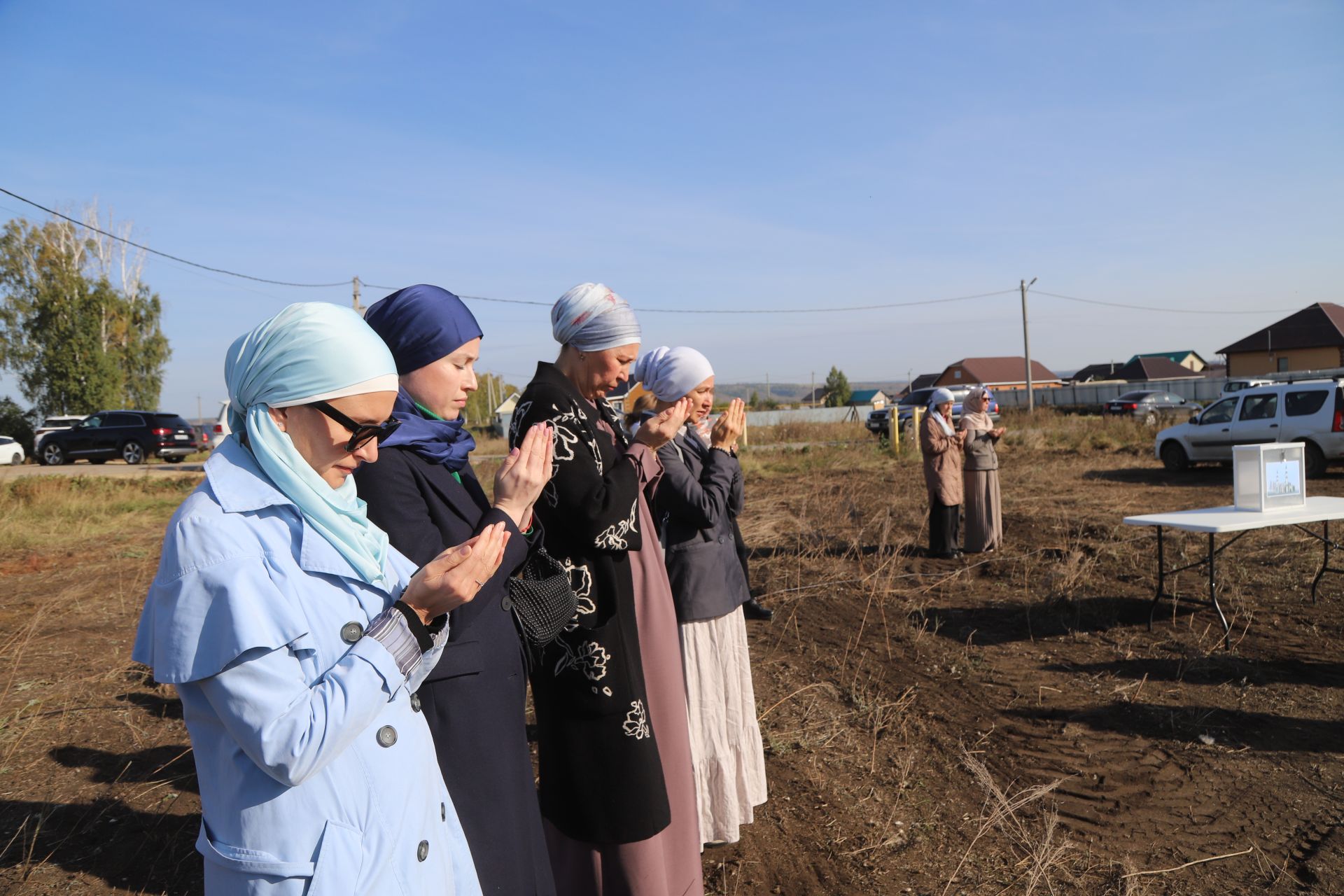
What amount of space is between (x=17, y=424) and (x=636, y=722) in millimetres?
41829

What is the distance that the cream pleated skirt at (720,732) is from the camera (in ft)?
10.3

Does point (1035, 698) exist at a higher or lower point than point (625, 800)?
lower

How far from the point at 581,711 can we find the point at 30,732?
352cm

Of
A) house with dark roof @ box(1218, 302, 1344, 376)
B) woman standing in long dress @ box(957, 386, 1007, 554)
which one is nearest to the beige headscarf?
woman standing in long dress @ box(957, 386, 1007, 554)

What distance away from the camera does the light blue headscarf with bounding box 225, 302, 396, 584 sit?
137 centimetres

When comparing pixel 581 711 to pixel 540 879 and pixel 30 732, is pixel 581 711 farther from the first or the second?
pixel 30 732

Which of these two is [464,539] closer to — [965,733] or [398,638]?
[398,638]

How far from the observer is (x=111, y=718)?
4.43 meters

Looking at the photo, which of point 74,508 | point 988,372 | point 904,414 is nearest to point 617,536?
point 74,508

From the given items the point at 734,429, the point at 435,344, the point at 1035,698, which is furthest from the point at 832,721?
the point at 435,344

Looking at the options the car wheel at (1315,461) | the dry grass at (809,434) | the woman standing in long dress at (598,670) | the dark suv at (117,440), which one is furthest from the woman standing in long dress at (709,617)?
the dark suv at (117,440)

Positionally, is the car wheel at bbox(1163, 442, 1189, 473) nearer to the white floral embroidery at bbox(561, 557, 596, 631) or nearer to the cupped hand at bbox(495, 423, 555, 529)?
the white floral embroidery at bbox(561, 557, 596, 631)

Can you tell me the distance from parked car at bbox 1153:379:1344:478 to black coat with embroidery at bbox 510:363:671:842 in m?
14.0

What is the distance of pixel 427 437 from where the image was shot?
6.21 feet
